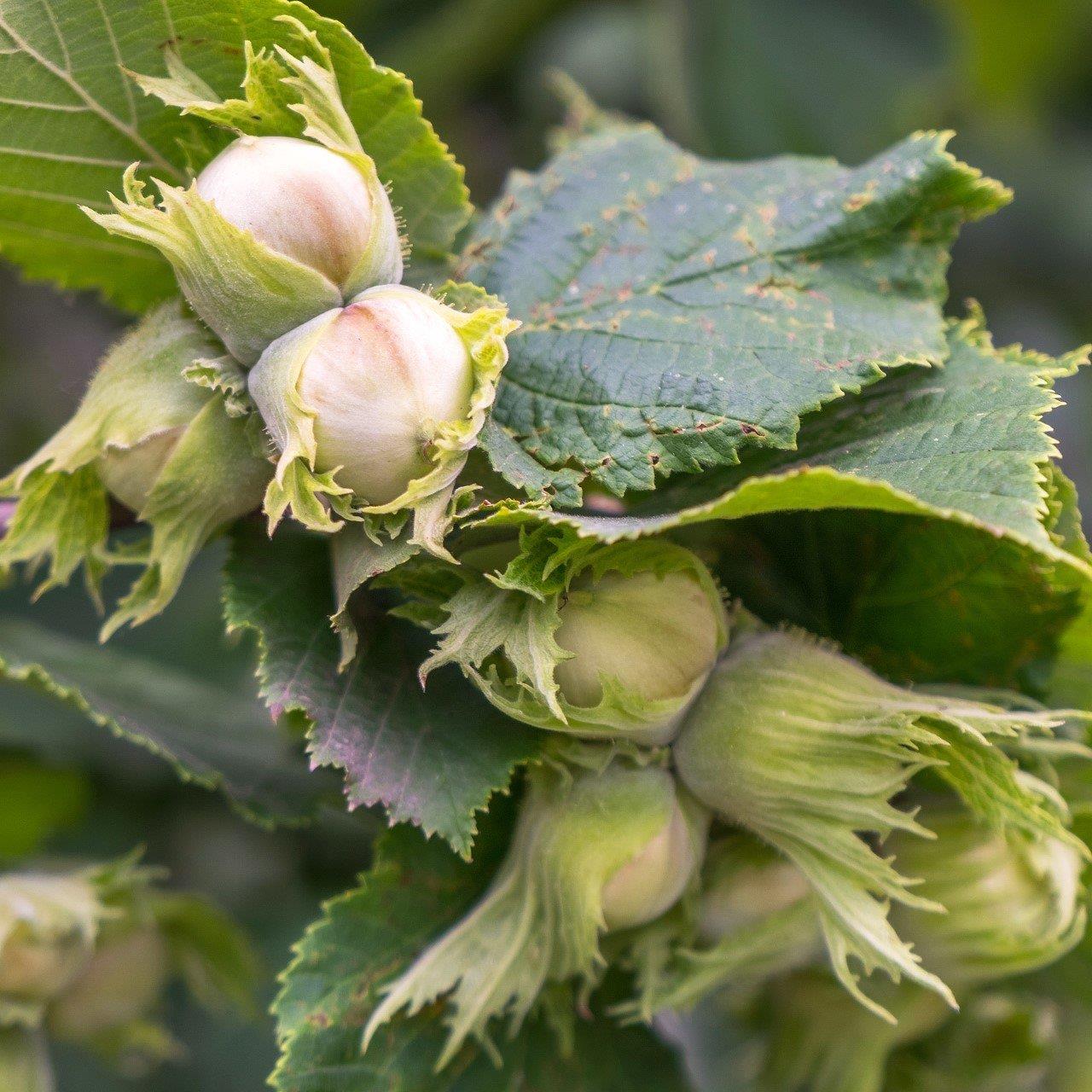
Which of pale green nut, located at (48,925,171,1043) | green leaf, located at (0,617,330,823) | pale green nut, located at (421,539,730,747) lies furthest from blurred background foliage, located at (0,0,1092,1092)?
pale green nut, located at (421,539,730,747)

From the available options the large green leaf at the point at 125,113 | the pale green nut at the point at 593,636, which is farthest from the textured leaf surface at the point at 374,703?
the large green leaf at the point at 125,113

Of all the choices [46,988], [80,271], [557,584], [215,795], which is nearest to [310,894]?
[215,795]

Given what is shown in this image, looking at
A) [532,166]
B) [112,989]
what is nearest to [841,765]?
[112,989]

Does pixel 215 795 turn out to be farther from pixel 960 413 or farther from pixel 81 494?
pixel 960 413

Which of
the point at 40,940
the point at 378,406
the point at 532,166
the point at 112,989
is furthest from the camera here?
the point at 532,166

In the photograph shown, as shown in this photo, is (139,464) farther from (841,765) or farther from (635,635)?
(841,765)

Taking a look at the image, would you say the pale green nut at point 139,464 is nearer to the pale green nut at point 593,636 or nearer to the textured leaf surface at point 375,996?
the pale green nut at point 593,636

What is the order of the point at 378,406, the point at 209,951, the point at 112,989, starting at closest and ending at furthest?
the point at 378,406
the point at 112,989
the point at 209,951
